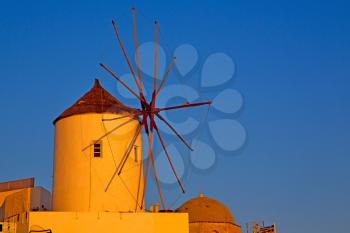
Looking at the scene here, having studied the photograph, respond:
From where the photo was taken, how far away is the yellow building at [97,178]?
31938 mm

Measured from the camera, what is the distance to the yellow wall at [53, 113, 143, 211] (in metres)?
33.7

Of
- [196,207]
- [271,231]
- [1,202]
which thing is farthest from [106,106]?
[196,207]

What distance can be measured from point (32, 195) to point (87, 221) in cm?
915

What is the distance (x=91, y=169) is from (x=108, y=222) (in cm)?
342

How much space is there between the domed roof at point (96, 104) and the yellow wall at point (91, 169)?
0.35 m

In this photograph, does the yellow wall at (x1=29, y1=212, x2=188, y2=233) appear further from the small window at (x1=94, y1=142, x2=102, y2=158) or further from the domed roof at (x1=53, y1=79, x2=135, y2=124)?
the domed roof at (x1=53, y1=79, x2=135, y2=124)

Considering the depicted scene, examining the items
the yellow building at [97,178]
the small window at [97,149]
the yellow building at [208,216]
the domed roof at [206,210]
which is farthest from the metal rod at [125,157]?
the domed roof at [206,210]

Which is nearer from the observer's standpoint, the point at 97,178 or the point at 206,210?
the point at 97,178

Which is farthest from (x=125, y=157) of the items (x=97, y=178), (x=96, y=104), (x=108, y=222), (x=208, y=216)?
(x=208, y=216)

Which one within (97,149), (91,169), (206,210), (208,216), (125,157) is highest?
(97,149)

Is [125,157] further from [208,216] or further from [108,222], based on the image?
[208,216]

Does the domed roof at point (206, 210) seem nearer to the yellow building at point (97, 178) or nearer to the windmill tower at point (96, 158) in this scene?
the yellow building at point (97, 178)

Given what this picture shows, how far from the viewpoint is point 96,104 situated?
3584 cm

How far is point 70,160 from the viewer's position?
34281mm
